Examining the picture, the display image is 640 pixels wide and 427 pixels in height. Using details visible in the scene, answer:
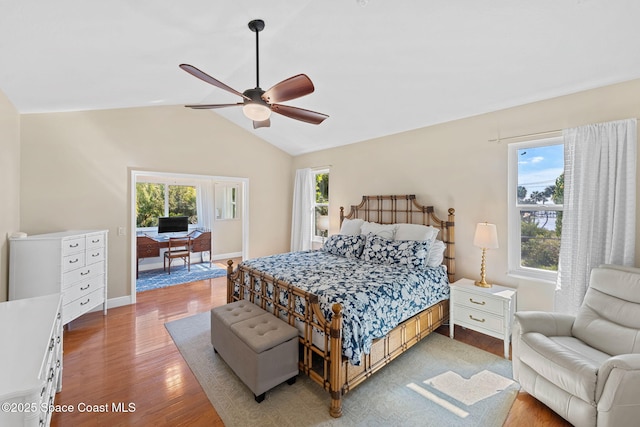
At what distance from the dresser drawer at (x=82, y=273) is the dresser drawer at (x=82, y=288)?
0.05m

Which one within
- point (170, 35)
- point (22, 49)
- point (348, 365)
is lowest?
point (348, 365)

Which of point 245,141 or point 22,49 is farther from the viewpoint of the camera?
point 245,141

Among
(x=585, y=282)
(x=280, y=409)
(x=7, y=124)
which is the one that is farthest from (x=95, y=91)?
(x=585, y=282)

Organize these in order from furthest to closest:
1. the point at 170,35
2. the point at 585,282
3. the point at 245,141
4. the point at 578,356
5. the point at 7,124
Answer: the point at 245,141 → the point at 7,124 → the point at 585,282 → the point at 170,35 → the point at 578,356

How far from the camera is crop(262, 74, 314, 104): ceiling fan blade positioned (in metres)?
1.89

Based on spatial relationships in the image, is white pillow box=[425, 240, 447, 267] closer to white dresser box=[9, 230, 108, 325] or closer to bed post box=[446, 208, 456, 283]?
bed post box=[446, 208, 456, 283]

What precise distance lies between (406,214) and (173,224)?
537 cm

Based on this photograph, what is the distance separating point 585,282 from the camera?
245 cm

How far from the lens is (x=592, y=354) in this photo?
6.32 ft

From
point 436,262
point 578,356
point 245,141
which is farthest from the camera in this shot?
point 245,141

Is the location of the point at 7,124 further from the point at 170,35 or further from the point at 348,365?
the point at 348,365

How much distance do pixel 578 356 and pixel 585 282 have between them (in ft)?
3.26

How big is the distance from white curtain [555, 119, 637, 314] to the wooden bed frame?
1.11 metres

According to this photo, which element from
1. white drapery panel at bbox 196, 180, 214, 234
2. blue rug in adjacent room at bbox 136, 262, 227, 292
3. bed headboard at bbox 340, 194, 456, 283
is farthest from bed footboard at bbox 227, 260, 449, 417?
white drapery panel at bbox 196, 180, 214, 234
